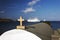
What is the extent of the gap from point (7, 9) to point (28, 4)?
0.59 metres

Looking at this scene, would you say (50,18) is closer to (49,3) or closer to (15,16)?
(49,3)

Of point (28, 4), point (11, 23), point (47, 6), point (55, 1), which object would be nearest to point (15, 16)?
point (11, 23)

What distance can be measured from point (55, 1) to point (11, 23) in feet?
4.20

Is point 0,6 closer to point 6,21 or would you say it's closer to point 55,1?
point 6,21

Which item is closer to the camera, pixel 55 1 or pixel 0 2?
pixel 55 1

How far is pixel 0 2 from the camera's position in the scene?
4.05 meters

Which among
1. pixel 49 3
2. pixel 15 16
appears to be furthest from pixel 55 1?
pixel 15 16

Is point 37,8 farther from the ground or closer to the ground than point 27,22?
farther from the ground

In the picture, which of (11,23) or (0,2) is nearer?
(11,23)

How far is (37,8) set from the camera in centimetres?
387

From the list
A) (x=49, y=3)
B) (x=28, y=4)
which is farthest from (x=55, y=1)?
(x=28, y=4)

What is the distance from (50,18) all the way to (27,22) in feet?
2.06

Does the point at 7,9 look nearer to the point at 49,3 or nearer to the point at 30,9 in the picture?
the point at 30,9

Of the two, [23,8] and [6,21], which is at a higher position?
[23,8]
